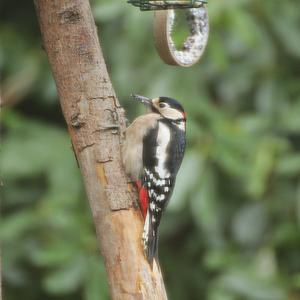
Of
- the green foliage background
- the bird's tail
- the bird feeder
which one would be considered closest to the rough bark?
the bird's tail

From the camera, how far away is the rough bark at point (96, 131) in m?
3.48

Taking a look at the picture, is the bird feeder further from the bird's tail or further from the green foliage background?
the green foliage background

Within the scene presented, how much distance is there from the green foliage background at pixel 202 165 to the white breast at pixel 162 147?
1.17 metres

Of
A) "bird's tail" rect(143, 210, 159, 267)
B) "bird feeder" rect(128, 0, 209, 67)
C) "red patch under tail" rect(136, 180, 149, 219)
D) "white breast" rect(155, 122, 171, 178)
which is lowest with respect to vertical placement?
"bird's tail" rect(143, 210, 159, 267)

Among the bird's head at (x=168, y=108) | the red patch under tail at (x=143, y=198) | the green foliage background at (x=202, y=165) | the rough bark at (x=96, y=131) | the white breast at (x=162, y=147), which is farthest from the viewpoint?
the green foliage background at (x=202, y=165)

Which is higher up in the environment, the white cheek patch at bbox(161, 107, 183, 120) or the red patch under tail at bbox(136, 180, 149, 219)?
the white cheek patch at bbox(161, 107, 183, 120)

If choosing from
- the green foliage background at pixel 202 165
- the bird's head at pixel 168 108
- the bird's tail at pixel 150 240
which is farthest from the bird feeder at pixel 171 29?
the green foliage background at pixel 202 165

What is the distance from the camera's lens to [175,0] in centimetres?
375

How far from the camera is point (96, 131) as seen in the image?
3.57 meters

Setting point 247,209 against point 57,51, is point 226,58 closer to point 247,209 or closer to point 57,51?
point 247,209

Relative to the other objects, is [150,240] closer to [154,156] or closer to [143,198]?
[143,198]

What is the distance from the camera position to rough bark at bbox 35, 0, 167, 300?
3.48 m

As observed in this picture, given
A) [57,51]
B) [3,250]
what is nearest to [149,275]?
[57,51]

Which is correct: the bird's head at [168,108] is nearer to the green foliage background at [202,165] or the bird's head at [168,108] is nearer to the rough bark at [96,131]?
the rough bark at [96,131]
